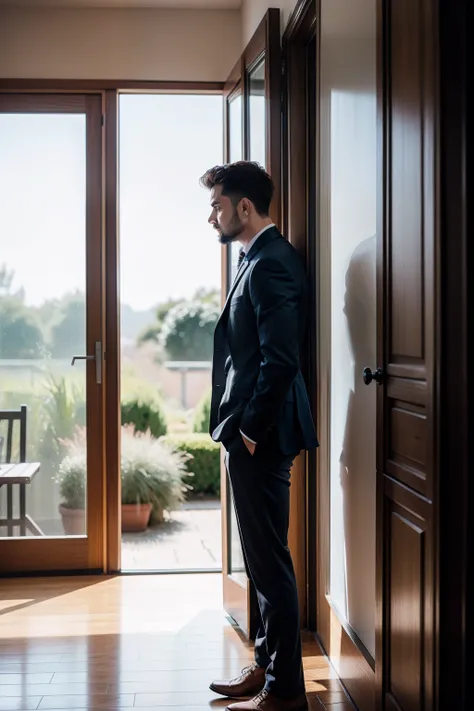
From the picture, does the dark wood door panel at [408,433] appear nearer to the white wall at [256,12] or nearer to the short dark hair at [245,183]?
the short dark hair at [245,183]

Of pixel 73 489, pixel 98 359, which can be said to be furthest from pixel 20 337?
pixel 73 489

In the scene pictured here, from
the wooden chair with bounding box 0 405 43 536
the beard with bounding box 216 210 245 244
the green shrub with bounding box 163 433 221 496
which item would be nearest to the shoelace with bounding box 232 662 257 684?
the beard with bounding box 216 210 245 244

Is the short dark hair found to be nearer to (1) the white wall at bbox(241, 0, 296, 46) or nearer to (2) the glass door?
(1) the white wall at bbox(241, 0, 296, 46)

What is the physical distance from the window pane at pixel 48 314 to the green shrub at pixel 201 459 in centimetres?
228

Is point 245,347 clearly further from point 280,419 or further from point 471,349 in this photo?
point 471,349

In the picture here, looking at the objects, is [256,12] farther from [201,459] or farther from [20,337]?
[201,459]

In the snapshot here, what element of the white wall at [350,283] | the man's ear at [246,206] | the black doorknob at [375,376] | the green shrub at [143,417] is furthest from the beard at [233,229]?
the green shrub at [143,417]

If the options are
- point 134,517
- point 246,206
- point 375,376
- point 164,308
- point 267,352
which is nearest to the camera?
point 375,376

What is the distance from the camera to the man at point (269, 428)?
2.48 m

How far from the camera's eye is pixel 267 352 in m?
2.46

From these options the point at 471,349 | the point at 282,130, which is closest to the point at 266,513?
the point at 471,349

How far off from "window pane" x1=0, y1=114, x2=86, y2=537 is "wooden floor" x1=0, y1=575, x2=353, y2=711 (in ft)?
1.87

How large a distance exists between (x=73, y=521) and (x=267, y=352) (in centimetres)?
237

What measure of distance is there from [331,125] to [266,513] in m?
1.31
